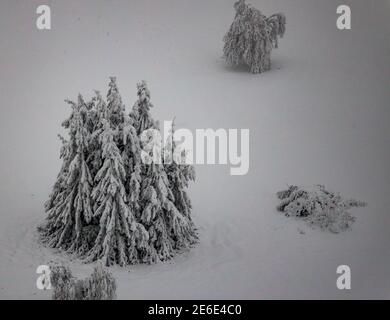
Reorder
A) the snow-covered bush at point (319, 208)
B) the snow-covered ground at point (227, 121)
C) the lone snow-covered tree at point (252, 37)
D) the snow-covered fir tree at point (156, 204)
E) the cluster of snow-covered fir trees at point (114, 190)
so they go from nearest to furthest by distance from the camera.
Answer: the cluster of snow-covered fir trees at point (114, 190), the snow-covered fir tree at point (156, 204), the snow-covered ground at point (227, 121), the snow-covered bush at point (319, 208), the lone snow-covered tree at point (252, 37)

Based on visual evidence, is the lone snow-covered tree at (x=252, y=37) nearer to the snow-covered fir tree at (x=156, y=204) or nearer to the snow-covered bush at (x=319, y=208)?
the snow-covered bush at (x=319, y=208)

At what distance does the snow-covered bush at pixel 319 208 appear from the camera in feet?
63.0

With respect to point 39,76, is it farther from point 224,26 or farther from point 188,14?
point 224,26

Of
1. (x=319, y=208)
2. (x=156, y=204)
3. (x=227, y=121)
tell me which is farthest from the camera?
(x=227, y=121)

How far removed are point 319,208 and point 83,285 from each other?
10.2 m

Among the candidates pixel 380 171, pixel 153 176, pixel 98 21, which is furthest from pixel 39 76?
pixel 380 171

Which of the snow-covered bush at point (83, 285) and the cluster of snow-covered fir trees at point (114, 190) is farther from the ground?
the cluster of snow-covered fir trees at point (114, 190)

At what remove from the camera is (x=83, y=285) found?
46.3 ft

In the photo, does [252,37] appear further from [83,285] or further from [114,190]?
[83,285]

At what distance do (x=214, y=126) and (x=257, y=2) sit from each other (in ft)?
31.2

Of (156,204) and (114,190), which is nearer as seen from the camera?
(114,190)

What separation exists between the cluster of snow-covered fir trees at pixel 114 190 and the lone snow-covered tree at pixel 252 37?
45.3 ft

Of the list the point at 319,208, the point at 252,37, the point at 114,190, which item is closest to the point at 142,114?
the point at 114,190

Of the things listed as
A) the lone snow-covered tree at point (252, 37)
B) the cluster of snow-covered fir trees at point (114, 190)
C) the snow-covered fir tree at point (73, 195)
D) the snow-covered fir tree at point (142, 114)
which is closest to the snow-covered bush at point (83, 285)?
the cluster of snow-covered fir trees at point (114, 190)
